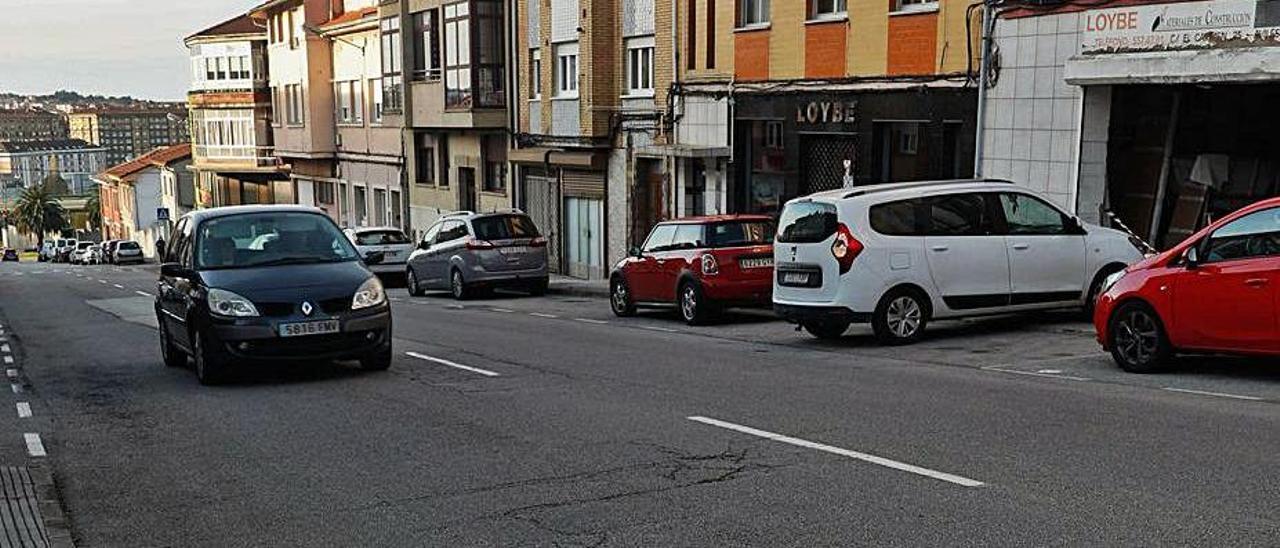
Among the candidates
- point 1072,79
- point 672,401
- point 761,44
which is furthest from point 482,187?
point 672,401

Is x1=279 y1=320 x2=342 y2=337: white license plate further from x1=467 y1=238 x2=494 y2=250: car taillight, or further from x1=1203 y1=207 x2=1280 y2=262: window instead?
x1=467 y1=238 x2=494 y2=250: car taillight

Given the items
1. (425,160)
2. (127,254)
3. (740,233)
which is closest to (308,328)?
(740,233)

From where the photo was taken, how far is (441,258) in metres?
27.6

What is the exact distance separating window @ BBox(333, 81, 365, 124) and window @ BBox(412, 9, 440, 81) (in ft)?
28.2

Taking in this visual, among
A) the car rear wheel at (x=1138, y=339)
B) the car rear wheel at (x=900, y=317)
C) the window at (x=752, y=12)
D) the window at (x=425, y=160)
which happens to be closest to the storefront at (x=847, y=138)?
the window at (x=752, y=12)

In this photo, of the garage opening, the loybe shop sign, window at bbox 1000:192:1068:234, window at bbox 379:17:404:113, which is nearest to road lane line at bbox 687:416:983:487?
window at bbox 1000:192:1068:234

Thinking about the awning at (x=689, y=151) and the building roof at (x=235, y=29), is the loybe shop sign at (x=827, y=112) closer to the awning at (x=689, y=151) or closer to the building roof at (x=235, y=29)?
the awning at (x=689, y=151)

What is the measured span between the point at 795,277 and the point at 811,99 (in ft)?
29.2

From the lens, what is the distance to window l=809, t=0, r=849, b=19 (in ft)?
72.2

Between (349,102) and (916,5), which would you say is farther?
(349,102)

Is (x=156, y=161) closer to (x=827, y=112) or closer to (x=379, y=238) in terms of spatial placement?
(x=379, y=238)

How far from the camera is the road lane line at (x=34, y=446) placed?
9.05 meters

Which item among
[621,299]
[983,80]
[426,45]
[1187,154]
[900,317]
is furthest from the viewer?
[426,45]

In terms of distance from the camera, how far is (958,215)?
1420 cm
